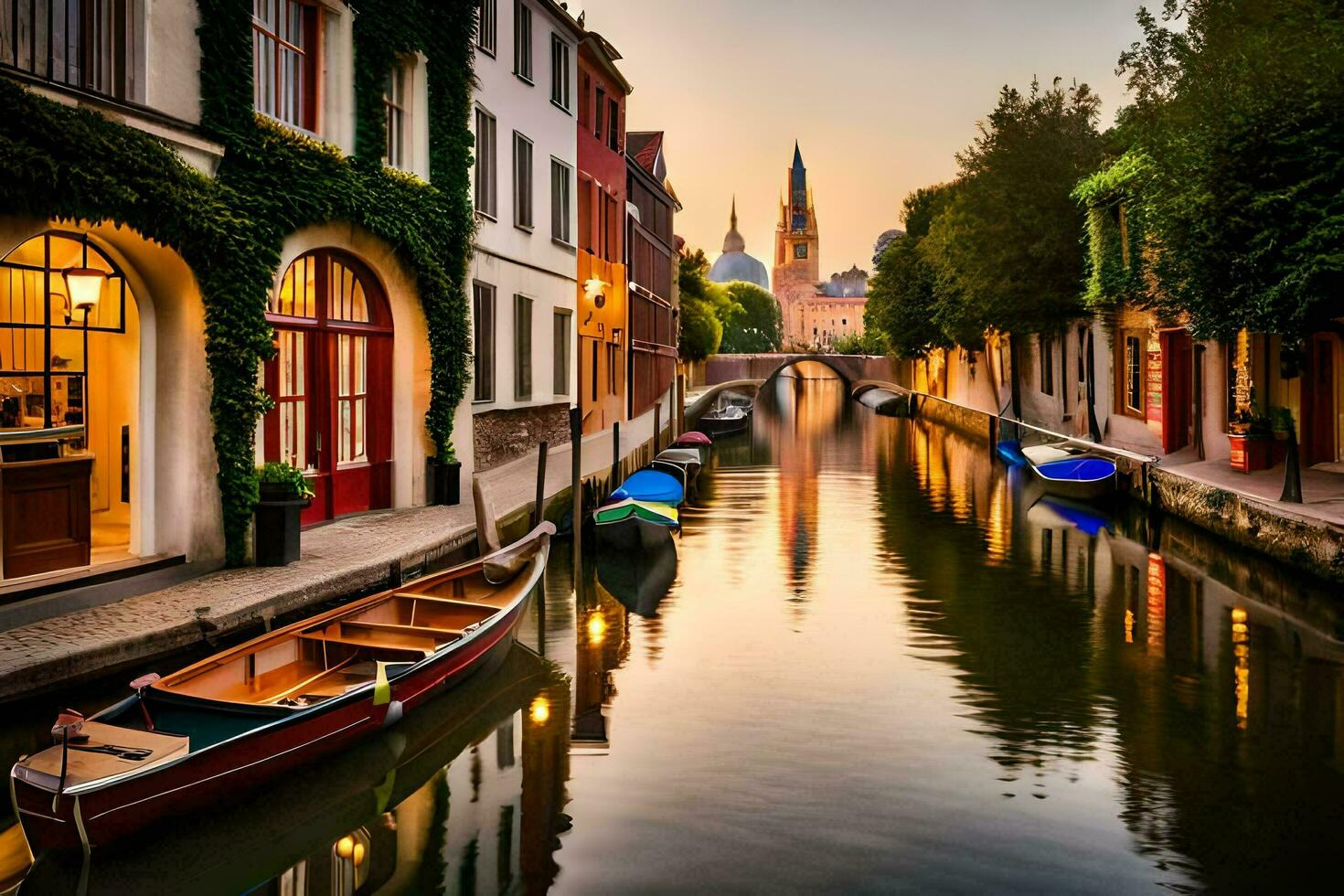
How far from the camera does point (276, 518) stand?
37.7ft

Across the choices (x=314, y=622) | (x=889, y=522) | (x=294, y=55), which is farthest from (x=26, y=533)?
(x=889, y=522)

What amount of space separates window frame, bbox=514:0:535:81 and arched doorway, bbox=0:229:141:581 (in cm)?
1224

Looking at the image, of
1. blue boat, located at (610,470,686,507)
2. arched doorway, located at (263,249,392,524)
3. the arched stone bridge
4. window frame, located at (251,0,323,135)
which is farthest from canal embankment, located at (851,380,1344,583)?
the arched stone bridge

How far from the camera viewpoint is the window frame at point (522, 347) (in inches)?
874

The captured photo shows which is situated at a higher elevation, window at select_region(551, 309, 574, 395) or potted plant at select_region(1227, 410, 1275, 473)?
window at select_region(551, 309, 574, 395)

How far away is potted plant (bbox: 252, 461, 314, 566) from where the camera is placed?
1147cm

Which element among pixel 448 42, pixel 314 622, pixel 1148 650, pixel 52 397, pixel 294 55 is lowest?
pixel 1148 650

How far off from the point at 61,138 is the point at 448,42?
8183mm

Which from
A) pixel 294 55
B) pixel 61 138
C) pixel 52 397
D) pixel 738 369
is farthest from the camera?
pixel 738 369

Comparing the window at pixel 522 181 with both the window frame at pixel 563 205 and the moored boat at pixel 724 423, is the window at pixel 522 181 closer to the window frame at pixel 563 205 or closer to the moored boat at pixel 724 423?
the window frame at pixel 563 205

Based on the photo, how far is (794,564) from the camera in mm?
16469

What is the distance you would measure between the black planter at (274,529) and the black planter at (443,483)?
4498mm

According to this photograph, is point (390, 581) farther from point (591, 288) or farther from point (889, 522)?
point (591, 288)

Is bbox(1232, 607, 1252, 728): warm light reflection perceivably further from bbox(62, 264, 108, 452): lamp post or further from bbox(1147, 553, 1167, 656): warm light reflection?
bbox(62, 264, 108, 452): lamp post
